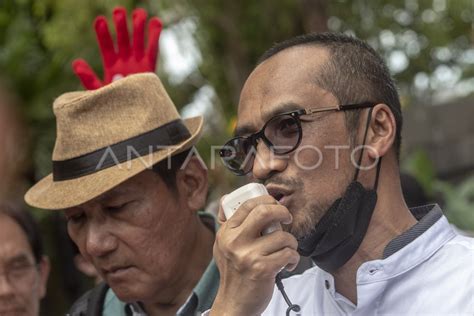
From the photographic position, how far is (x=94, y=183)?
10.7 ft

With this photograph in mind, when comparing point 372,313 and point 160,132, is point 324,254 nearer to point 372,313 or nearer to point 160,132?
point 372,313

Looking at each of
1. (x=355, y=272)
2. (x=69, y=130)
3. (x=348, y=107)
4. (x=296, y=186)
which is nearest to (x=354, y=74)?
(x=348, y=107)

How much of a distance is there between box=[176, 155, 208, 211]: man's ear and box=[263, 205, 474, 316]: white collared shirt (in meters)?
1.15

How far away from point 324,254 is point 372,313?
0.70 feet

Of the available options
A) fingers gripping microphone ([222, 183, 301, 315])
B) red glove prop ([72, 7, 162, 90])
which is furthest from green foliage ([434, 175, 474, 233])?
fingers gripping microphone ([222, 183, 301, 315])

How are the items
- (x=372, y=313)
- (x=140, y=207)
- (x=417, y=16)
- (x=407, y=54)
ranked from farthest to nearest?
(x=407, y=54)
(x=417, y=16)
(x=140, y=207)
(x=372, y=313)

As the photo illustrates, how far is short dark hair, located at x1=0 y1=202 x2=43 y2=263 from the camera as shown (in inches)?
163

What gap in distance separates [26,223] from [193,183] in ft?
3.34

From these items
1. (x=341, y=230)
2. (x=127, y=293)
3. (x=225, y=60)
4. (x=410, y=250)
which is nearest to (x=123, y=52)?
(x=127, y=293)

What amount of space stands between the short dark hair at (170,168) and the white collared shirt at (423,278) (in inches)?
Result: 45.4

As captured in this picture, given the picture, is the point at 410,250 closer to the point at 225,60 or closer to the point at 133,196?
the point at 133,196

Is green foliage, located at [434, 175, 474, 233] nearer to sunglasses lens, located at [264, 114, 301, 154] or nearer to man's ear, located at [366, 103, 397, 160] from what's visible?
man's ear, located at [366, 103, 397, 160]

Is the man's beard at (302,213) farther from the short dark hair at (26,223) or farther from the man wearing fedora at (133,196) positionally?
the short dark hair at (26,223)

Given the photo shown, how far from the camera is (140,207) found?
132 inches
